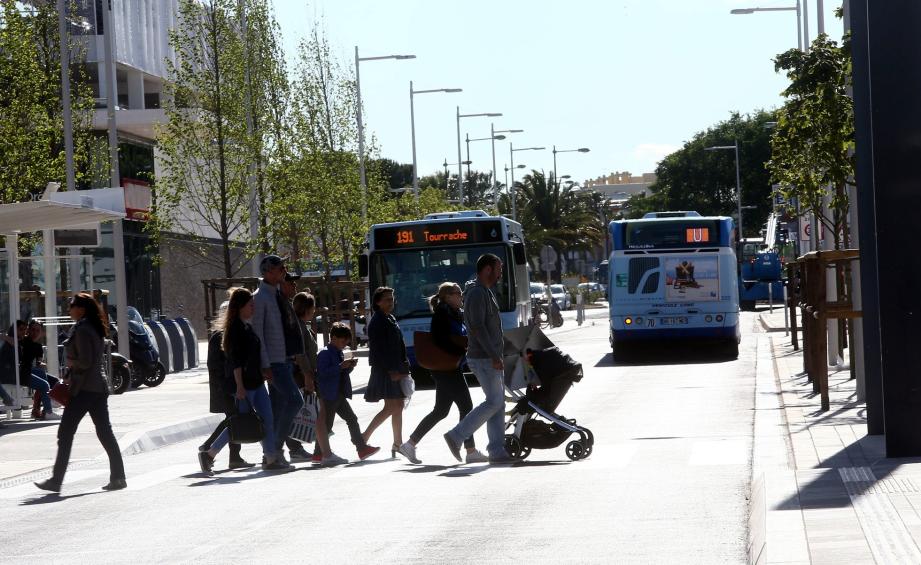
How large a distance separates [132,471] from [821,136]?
388 inches

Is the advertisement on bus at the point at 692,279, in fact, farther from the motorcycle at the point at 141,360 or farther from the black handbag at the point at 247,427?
the black handbag at the point at 247,427

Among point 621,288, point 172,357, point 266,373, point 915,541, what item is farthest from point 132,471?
point 172,357

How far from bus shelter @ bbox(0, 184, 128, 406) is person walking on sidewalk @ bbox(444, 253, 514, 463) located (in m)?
7.14

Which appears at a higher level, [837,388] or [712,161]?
[712,161]

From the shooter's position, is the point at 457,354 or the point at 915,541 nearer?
the point at 915,541

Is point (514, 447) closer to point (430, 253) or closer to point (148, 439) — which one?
point (148, 439)

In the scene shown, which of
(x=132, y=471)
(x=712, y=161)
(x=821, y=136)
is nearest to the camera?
(x=132, y=471)

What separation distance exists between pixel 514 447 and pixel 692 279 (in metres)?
17.1

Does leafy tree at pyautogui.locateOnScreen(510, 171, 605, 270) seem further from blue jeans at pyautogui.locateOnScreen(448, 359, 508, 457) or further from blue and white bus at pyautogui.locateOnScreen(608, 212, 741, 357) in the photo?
blue jeans at pyautogui.locateOnScreen(448, 359, 508, 457)

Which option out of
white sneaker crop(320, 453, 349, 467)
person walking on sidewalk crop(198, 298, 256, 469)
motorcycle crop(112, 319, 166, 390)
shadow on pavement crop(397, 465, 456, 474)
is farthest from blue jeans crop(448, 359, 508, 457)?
motorcycle crop(112, 319, 166, 390)

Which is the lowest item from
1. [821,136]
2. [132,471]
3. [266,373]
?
[132,471]

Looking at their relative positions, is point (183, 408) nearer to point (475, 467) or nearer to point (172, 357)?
point (475, 467)

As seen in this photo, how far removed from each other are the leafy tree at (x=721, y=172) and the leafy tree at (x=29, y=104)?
7707cm

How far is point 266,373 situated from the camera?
44.3 ft
